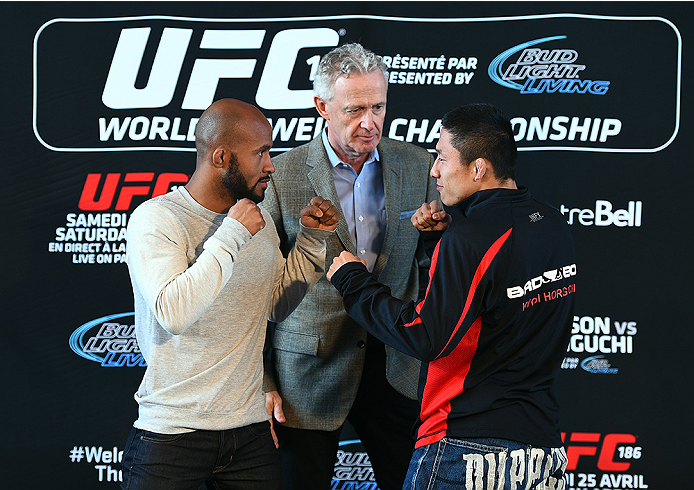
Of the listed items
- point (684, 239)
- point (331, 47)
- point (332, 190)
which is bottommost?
point (332, 190)

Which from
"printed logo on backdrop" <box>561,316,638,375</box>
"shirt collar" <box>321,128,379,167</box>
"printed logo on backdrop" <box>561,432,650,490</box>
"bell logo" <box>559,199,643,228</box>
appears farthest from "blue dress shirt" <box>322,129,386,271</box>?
"printed logo on backdrop" <box>561,432,650,490</box>

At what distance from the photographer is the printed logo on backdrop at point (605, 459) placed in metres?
3.10

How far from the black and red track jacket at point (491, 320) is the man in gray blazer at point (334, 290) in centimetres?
51

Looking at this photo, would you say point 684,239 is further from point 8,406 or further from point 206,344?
point 8,406

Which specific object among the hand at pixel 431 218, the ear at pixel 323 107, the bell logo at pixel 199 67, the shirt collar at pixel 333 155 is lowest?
the hand at pixel 431 218

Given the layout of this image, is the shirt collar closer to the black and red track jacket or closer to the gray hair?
the gray hair

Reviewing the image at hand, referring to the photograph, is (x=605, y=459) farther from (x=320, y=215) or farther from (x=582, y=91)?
(x=320, y=215)

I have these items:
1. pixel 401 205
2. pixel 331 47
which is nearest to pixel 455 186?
pixel 401 205

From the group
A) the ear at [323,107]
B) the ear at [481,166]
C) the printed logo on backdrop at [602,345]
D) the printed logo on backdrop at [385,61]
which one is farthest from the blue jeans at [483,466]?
the printed logo on backdrop at [385,61]

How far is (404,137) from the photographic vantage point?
311cm

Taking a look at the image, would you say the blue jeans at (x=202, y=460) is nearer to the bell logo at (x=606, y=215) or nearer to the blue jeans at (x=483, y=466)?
the blue jeans at (x=483, y=466)

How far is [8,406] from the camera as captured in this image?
311 centimetres

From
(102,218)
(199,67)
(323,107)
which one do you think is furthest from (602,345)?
(102,218)

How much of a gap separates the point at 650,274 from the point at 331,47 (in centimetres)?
189
